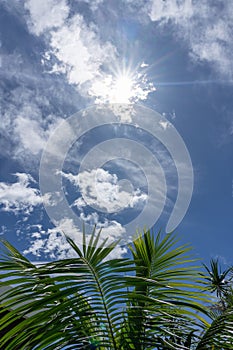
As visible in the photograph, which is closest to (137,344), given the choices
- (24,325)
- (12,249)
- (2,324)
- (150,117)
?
(24,325)

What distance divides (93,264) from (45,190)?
8.75 feet

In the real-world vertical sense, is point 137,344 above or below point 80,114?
below

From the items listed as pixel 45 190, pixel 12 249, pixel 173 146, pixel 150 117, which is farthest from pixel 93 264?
pixel 150 117

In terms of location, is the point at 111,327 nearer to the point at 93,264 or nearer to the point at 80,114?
the point at 93,264

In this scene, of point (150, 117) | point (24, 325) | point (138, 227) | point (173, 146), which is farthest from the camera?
point (150, 117)

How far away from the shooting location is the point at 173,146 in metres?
6.71

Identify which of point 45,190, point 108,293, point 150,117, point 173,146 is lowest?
point 108,293

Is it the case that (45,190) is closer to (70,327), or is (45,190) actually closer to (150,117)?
(70,327)

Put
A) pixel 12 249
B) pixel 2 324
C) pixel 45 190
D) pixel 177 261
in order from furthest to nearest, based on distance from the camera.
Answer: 1. pixel 45 190
2. pixel 177 261
3. pixel 12 249
4. pixel 2 324

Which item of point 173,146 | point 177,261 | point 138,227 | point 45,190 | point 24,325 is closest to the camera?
point 24,325

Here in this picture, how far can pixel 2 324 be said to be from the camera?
1876 millimetres

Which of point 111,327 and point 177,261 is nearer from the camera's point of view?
point 111,327

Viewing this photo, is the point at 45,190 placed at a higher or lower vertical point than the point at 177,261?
higher

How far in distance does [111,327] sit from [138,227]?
832 mm
